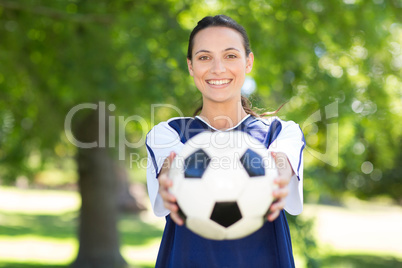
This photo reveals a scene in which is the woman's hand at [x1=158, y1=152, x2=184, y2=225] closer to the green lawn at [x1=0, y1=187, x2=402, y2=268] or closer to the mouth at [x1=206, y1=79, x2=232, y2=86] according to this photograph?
the mouth at [x1=206, y1=79, x2=232, y2=86]

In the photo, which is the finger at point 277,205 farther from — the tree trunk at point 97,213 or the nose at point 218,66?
the tree trunk at point 97,213

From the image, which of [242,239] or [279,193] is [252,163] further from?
[242,239]

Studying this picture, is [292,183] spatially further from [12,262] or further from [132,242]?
[132,242]

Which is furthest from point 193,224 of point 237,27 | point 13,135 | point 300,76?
point 13,135

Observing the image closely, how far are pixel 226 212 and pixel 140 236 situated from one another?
16220 millimetres

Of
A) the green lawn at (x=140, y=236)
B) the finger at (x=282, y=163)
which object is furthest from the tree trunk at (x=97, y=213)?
the finger at (x=282, y=163)

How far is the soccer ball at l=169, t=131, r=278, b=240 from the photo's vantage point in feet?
6.42

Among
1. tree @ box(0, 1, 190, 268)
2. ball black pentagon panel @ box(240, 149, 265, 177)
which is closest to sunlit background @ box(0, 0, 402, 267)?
tree @ box(0, 1, 190, 268)

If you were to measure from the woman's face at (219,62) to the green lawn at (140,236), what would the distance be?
17.3 feet

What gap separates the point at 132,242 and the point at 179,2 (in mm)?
10330

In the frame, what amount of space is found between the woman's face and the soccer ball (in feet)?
1.62

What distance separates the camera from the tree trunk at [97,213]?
405 inches

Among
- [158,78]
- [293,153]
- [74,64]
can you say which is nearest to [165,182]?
[293,153]

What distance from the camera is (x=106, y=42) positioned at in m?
6.56
